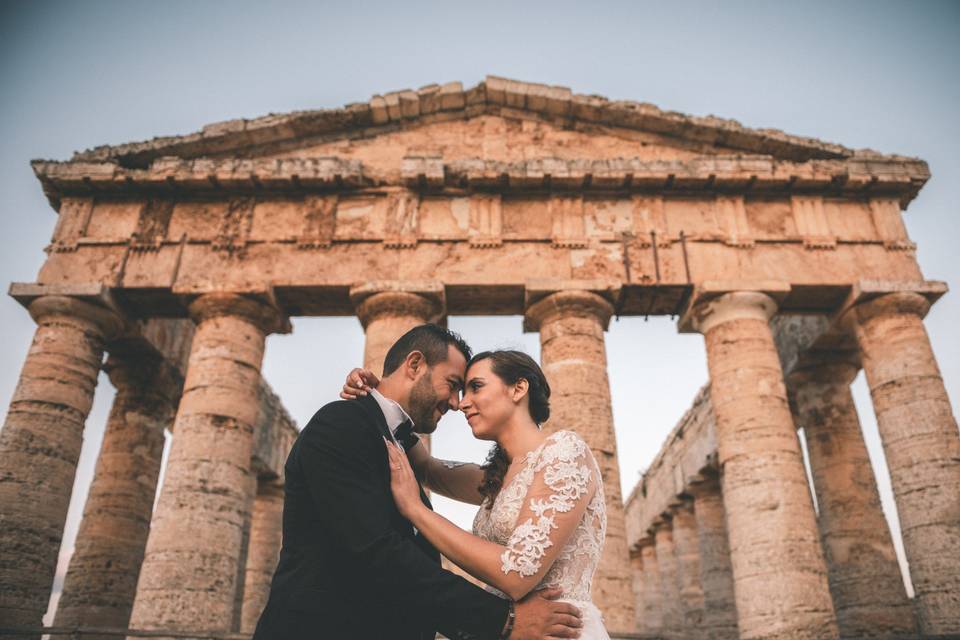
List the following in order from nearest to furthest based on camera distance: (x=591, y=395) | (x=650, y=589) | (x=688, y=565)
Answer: (x=591, y=395)
(x=688, y=565)
(x=650, y=589)

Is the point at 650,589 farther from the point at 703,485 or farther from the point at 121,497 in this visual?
the point at 121,497

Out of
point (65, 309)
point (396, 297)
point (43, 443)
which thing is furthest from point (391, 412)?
point (65, 309)

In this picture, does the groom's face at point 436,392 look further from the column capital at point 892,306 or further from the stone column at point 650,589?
the stone column at point 650,589

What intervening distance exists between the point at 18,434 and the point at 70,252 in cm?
323

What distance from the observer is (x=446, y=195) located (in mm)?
12297

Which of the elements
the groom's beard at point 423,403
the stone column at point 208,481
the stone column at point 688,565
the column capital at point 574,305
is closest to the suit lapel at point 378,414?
the groom's beard at point 423,403

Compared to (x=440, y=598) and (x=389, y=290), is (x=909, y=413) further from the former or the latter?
(x=440, y=598)

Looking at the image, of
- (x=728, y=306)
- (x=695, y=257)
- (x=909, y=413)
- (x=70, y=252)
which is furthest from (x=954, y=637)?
(x=70, y=252)

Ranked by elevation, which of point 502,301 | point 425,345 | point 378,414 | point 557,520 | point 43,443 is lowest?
point 557,520

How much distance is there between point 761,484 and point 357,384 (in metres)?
8.42

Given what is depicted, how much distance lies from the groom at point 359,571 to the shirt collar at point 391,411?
0.20m

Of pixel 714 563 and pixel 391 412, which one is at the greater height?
pixel 714 563

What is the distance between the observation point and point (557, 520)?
8.27 feet

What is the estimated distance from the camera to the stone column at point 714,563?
15.4 metres
